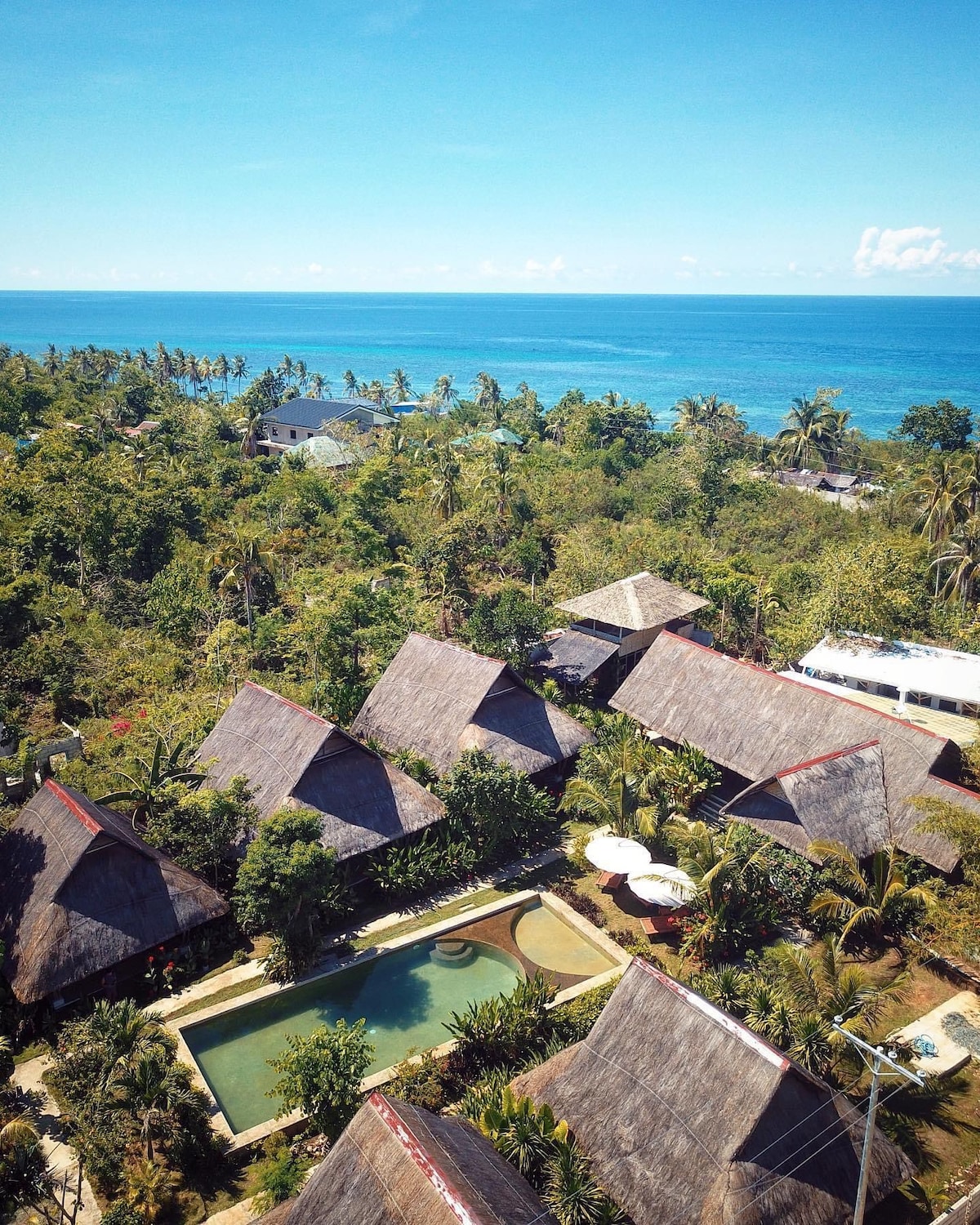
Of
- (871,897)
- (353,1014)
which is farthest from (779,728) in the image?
(353,1014)

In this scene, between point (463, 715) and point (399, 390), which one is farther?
point (399, 390)

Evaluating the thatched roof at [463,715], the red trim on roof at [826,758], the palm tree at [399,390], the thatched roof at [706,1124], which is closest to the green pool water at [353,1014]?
the thatched roof at [706,1124]

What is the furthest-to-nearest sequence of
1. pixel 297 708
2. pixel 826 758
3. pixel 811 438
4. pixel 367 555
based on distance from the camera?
pixel 811 438, pixel 367 555, pixel 297 708, pixel 826 758

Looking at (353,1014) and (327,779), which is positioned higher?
(327,779)

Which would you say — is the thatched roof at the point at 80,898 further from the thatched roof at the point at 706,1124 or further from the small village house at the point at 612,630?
the small village house at the point at 612,630

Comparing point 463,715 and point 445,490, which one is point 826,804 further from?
point 445,490

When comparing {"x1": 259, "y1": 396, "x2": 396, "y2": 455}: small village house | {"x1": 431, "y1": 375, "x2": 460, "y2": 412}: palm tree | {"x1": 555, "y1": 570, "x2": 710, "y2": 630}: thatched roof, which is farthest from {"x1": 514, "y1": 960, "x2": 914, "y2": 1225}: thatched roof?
{"x1": 431, "y1": 375, "x2": 460, "y2": 412}: palm tree

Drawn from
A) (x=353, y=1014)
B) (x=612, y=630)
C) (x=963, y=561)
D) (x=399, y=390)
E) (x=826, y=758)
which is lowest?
(x=353, y=1014)

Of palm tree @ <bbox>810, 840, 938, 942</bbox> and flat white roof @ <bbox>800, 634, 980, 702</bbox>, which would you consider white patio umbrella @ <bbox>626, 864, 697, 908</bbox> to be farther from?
flat white roof @ <bbox>800, 634, 980, 702</bbox>

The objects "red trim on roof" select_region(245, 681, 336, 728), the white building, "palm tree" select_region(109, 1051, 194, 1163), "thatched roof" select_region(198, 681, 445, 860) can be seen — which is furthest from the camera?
the white building
